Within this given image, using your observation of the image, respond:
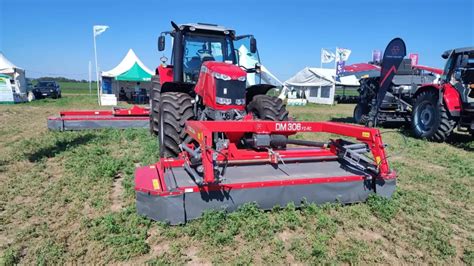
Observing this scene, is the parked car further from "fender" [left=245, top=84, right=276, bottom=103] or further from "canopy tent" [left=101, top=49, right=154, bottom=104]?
"fender" [left=245, top=84, right=276, bottom=103]

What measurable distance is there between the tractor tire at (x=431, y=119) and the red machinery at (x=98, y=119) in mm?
7569

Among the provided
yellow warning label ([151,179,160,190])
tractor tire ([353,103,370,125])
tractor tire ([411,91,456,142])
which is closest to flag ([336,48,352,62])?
tractor tire ([353,103,370,125])

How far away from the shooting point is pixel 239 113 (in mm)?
4793

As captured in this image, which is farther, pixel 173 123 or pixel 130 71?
pixel 130 71

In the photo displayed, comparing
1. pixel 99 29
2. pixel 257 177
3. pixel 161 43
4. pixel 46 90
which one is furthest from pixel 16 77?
pixel 257 177

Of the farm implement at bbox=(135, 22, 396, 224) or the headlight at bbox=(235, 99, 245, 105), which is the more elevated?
the headlight at bbox=(235, 99, 245, 105)

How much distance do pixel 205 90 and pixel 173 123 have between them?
0.70 m

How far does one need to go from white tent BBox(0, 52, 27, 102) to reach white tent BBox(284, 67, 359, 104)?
2002 centimetres

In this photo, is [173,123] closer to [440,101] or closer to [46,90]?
[440,101]

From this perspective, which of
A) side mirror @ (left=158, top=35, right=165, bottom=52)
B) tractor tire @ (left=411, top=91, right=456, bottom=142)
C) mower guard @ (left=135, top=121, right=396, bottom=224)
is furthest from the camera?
tractor tire @ (left=411, top=91, right=456, bottom=142)

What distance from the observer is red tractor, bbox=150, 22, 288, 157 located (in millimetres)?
4766

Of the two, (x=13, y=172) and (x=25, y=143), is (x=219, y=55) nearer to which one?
(x=13, y=172)

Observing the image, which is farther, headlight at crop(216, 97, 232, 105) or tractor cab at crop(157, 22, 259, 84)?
tractor cab at crop(157, 22, 259, 84)

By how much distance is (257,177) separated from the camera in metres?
3.63
